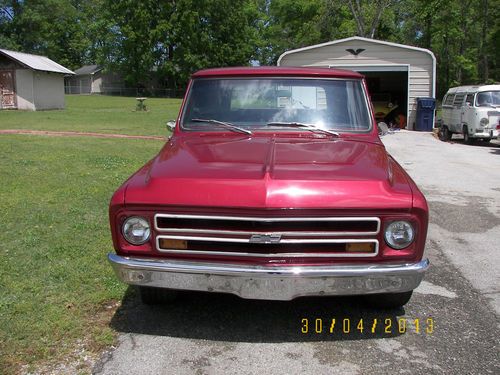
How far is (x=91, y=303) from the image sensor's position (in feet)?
12.8

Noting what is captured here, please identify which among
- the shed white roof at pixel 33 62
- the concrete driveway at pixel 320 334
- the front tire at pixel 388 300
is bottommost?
the concrete driveway at pixel 320 334

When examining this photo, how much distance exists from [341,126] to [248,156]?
1.15 m

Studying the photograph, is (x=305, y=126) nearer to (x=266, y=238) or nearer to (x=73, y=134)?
(x=266, y=238)

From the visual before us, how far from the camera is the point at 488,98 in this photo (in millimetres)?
16547

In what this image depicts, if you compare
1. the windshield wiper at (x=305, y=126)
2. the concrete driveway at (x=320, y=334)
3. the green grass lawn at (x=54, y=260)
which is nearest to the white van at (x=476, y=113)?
the green grass lawn at (x=54, y=260)

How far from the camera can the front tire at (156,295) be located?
374 cm

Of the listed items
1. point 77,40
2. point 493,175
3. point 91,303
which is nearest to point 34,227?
point 91,303

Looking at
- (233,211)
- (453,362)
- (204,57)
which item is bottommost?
(453,362)

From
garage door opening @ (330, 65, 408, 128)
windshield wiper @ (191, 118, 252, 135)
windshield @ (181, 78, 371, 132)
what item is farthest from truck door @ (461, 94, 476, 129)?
windshield wiper @ (191, 118, 252, 135)

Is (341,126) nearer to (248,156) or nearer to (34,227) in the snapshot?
(248,156)

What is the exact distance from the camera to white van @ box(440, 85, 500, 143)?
52.9 feet

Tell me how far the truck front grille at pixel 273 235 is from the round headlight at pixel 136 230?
0.29 feet

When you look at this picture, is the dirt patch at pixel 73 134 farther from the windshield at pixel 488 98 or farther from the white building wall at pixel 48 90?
the white building wall at pixel 48 90

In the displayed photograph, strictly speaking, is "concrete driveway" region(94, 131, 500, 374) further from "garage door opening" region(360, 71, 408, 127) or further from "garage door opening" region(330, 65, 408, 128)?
"garage door opening" region(360, 71, 408, 127)
